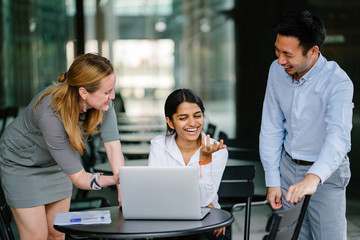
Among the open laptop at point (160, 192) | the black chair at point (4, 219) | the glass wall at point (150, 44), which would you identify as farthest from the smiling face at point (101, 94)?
the glass wall at point (150, 44)

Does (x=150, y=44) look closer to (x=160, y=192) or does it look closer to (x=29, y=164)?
(x=29, y=164)

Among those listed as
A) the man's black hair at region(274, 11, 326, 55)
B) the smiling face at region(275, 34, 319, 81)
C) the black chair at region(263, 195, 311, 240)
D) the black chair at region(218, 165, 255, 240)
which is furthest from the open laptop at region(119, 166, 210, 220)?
the black chair at region(218, 165, 255, 240)

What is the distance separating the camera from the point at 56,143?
249cm

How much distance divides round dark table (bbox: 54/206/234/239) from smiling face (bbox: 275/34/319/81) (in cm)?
73

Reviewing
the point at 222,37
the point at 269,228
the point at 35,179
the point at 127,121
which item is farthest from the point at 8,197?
the point at 222,37

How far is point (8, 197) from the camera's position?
2756 millimetres

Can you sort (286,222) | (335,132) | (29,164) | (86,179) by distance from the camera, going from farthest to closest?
(29,164) → (86,179) → (335,132) → (286,222)

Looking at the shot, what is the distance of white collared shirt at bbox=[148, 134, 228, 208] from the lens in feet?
9.10

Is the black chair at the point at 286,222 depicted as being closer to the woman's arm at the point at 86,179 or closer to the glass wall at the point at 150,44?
the woman's arm at the point at 86,179

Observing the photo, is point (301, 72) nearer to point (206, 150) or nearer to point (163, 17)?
point (206, 150)

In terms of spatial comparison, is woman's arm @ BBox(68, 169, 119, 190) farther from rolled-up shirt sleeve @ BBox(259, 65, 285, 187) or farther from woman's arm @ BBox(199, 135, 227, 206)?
rolled-up shirt sleeve @ BBox(259, 65, 285, 187)

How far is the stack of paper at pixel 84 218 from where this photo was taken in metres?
2.36

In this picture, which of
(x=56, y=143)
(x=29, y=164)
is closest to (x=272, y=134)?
(x=56, y=143)

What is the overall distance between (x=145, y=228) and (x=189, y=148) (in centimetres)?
75
